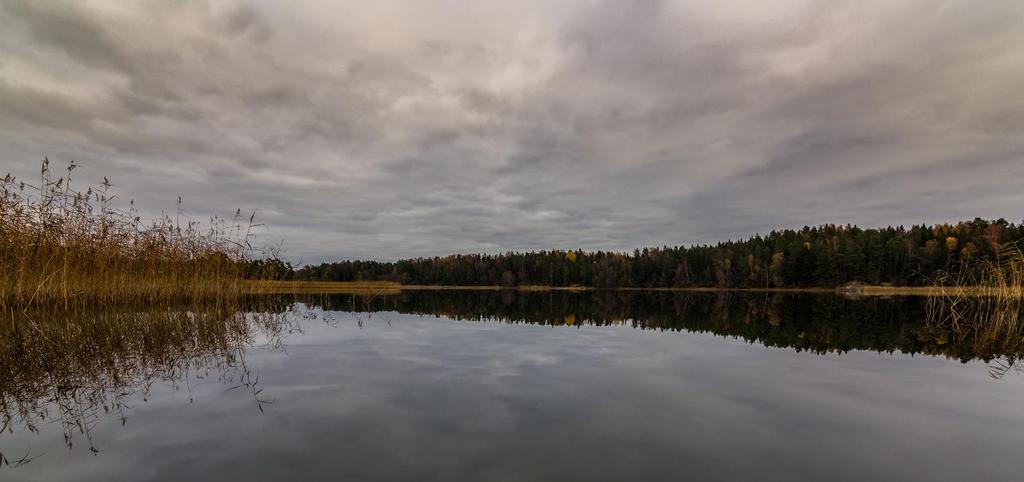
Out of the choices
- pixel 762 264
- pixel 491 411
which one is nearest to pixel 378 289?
pixel 491 411

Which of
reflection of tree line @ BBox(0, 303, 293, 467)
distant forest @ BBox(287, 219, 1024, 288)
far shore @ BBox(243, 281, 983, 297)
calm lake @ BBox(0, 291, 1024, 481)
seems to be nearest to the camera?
calm lake @ BBox(0, 291, 1024, 481)

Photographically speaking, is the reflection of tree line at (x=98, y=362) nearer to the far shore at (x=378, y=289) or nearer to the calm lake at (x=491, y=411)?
the calm lake at (x=491, y=411)

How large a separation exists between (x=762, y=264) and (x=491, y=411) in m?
125

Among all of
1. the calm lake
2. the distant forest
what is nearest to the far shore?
the distant forest

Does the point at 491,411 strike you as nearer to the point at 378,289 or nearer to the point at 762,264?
the point at 378,289

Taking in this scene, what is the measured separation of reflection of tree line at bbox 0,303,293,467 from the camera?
174 inches

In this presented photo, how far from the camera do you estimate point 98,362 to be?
21.4 feet

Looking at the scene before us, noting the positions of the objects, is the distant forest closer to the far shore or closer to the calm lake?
the far shore

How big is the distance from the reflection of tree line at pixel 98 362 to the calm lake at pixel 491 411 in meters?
0.04

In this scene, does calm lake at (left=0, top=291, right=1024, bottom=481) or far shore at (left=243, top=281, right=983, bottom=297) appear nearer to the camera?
calm lake at (left=0, top=291, right=1024, bottom=481)

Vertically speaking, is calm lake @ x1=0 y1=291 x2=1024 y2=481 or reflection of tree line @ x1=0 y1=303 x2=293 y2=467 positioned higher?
reflection of tree line @ x1=0 y1=303 x2=293 y2=467

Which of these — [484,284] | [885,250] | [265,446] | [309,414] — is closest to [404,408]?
[309,414]

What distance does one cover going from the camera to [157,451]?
348cm

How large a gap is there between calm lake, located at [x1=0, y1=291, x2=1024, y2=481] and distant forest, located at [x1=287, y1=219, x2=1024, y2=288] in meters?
65.5
